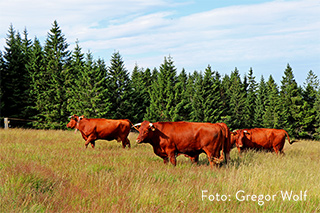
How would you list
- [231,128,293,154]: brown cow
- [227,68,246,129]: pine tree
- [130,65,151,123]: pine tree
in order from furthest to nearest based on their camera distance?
[227,68,246,129]: pine tree → [130,65,151,123]: pine tree → [231,128,293,154]: brown cow

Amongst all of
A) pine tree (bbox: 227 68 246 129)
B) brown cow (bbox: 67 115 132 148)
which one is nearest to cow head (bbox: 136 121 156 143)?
brown cow (bbox: 67 115 132 148)

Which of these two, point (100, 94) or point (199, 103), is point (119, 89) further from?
point (199, 103)

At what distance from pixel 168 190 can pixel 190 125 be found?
3.41 meters

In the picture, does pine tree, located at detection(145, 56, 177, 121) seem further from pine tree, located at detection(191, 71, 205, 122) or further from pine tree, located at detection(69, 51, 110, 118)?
pine tree, located at detection(69, 51, 110, 118)

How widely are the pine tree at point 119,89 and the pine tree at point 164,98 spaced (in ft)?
17.8

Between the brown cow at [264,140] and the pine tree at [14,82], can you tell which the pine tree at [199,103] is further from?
the brown cow at [264,140]

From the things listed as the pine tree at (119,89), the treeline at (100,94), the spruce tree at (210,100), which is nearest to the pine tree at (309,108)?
the treeline at (100,94)

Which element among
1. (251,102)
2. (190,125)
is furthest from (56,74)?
(251,102)

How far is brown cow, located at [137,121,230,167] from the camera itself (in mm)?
8266

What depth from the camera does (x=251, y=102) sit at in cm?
6650

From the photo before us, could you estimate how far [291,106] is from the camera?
5491 centimetres

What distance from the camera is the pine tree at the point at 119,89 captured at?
42.8 metres

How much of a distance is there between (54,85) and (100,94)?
23.6 feet

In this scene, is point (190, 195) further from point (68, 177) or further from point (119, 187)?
point (68, 177)
